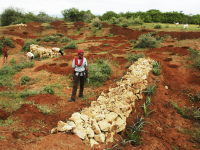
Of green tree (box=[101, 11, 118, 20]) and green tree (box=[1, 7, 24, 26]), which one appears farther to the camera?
green tree (box=[101, 11, 118, 20])

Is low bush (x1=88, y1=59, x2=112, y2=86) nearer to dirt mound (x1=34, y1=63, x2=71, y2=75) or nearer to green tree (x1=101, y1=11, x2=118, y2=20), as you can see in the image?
dirt mound (x1=34, y1=63, x2=71, y2=75)

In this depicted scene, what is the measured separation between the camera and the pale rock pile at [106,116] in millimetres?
2541

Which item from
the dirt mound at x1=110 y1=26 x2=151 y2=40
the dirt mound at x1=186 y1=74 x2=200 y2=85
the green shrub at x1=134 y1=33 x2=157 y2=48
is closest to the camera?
the dirt mound at x1=186 y1=74 x2=200 y2=85

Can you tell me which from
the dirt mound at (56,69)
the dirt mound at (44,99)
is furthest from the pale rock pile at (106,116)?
the dirt mound at (56,69)

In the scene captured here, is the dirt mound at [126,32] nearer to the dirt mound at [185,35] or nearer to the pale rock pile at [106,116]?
the dirt mound at [185,35]

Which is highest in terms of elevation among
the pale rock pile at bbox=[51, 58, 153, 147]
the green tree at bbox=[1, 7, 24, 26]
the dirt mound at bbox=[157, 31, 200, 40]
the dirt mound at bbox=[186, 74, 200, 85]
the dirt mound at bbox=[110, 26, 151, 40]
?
the green tree at bbox=[1, 7, 24, 26]

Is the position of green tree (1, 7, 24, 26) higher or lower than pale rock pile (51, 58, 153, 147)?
higher

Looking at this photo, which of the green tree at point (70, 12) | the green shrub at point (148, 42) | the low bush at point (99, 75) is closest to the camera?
the low bush at point (99, 75)

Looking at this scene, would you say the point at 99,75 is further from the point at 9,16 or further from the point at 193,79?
the point at 9,16

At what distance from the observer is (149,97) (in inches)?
172

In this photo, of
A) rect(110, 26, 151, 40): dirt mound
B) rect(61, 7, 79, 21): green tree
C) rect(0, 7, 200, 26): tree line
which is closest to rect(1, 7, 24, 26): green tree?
rect(0, 7, 200, 26): tree line

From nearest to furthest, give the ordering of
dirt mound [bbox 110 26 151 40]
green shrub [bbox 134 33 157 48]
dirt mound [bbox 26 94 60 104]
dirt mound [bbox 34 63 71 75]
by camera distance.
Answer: dirt mound [bbox 26 94 60 104] < dirt mound [bbox 34 63 71 75] < green shrub [bbox 134 33 157 48] < dirt mound [bbox 110 26 151 40]

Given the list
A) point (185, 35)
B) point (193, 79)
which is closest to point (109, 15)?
point (185, 35)

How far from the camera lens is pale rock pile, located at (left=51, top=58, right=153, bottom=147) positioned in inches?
100
